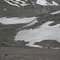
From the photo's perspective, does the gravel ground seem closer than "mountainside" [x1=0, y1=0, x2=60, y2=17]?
Yes

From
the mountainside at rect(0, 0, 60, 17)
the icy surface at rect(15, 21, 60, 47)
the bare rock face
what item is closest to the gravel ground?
the bare rock face

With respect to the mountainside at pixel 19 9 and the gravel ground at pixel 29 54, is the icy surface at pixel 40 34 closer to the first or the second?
the gravel ground at pixel 29 54

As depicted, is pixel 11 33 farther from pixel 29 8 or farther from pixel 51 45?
pixel 29 8

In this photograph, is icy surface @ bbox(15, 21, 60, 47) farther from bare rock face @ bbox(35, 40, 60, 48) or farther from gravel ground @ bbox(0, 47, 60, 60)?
gravel ground @ bbox(0, 47, 60, 60)

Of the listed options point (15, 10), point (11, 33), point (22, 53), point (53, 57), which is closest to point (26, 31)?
point (11, 33)

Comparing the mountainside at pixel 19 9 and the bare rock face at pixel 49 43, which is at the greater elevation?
the bare rock face at pixel 49 43

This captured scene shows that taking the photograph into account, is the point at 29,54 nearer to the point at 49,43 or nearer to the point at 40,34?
the point at 49,43

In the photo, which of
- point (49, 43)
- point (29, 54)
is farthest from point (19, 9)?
point (29, 54)

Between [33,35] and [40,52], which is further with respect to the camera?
[33,35]

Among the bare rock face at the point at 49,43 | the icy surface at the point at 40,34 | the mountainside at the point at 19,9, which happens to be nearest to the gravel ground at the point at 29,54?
the bare rock face at the point at 49,43
